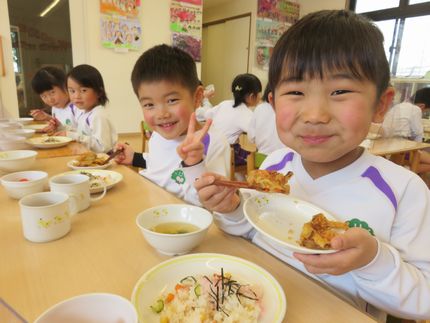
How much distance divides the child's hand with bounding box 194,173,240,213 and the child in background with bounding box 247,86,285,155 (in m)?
1.97

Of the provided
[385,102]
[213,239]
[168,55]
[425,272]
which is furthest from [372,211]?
[168,55]

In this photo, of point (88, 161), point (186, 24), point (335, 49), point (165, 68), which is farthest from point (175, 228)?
point (186, 24)

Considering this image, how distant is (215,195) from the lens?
871 mm

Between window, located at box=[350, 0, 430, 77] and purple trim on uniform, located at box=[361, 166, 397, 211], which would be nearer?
purple trim on uniform, located at box=[361, 166, 397, 211]

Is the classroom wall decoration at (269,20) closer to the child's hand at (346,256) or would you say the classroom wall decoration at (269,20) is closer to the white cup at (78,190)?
the white cup at (78,190)

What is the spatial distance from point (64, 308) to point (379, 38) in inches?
36.3

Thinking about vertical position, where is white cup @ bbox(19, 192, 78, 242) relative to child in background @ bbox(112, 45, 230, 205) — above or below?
below

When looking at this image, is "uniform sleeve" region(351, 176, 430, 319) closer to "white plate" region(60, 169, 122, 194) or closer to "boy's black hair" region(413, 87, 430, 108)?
"white plate" region(60, 169, 122, 194)

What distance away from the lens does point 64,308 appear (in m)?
0.48

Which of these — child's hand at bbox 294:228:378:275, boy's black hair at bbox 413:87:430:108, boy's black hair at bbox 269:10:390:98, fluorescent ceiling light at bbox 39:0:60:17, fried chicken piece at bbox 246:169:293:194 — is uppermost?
fluorescent ceiling light at bbox 39:0:60:17

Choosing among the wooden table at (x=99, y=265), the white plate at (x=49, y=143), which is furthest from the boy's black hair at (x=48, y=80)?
the wooden table at (x=99, y=265)

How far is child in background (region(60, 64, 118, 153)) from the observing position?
253 centimetres

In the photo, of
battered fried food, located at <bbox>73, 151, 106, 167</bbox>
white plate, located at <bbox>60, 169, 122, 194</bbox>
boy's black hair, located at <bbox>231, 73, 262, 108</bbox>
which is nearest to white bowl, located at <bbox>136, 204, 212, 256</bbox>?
white plate, located at <bbox>60, 169, 122, 194</bbox>

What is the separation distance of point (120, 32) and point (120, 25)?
0.37 ft
